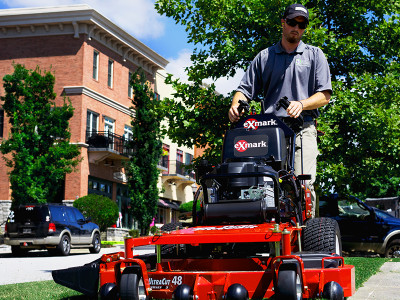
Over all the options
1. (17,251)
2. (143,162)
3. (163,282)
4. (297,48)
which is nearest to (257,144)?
(297,48)

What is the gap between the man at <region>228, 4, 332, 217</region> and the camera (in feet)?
19.7

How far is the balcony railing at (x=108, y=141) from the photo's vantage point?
3744 centimetres

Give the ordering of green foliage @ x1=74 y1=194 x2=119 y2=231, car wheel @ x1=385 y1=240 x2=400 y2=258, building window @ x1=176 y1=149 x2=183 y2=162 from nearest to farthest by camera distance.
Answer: car wheel @ x1=385 y1=240 x2=400 y2=258
green foliage @ x1=74 y1=194 x2=119 y2=231
building window @ x1=176 y1=149 x2=183 y2=162

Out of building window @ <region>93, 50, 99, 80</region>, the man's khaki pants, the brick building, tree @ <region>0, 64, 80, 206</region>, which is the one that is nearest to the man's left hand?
the man's khaki pants

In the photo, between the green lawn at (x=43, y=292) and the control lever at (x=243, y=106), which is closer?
the control lever at (x=243, y=106)

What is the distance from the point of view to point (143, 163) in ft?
127

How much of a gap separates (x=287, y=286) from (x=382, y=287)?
340 centimetres

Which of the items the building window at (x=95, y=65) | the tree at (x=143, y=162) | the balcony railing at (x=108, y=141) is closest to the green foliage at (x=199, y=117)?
the balcony railing at (x=108, y=141)

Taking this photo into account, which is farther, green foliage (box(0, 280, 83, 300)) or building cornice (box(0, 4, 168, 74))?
building cornice (box(0, 4, 168, 74))

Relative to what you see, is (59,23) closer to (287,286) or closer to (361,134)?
(361,134)

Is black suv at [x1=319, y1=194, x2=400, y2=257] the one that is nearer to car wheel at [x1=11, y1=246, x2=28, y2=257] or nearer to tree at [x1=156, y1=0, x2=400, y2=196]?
tree at [x1=156, y1=0, x2=400, y2=196]

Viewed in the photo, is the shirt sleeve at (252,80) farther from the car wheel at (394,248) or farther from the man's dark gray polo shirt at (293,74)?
the car wheel at (394,248)

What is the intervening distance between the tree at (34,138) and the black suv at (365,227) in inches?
572

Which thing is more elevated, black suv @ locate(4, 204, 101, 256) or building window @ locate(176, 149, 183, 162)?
building window @ locate(176, 149, 183, 162)
